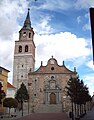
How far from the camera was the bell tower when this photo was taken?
192 ft

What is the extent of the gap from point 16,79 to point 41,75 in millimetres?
6717

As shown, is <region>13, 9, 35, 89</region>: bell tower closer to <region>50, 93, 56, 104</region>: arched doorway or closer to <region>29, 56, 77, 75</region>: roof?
<region>29, 56, 77, 75</region>: roof

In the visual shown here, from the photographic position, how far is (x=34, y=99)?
5562 cm

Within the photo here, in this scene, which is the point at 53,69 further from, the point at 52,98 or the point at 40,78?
the point at 52,98

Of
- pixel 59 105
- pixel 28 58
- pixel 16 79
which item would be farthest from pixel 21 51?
pixel 59 105

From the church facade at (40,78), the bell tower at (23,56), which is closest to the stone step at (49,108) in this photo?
the church facade at (40,78)

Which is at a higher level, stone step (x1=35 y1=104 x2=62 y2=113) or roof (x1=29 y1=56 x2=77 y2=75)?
roof (x1=29 y1=56 x2=77 y2=75)

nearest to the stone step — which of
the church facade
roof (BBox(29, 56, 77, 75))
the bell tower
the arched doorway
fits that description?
the church facade

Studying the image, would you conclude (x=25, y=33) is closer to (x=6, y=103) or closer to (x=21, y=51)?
(x=21, y=51)

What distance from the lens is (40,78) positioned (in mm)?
57844

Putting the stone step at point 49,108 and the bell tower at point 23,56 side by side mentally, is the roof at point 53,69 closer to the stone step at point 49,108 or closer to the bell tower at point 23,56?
the bell tower at point 23,56

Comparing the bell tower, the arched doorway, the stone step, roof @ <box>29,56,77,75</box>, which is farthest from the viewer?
the bell tower

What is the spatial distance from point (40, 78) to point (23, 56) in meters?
8.01

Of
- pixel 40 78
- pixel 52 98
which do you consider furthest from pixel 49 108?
pixel 40 78
